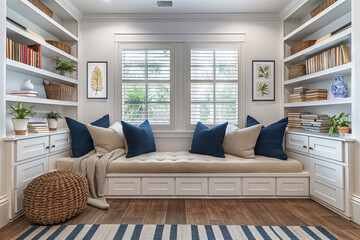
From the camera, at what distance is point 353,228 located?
6.31 ft

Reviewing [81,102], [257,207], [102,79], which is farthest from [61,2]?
[257,207]

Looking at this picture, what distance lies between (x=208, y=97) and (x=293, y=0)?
5.78ft

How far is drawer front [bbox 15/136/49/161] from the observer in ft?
6.80

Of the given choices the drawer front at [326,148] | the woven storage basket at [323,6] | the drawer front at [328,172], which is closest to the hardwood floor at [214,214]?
the drawer front at [328,172]

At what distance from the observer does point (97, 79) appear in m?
3.40

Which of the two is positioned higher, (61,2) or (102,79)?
(61,2)

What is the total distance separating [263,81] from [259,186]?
166cm

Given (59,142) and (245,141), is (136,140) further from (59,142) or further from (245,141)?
(245,141)

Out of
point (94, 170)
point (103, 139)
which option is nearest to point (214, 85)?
point (103, 139)

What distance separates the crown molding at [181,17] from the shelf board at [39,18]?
1.48ft

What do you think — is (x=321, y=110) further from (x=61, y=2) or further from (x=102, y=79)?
(x=61, y=2)

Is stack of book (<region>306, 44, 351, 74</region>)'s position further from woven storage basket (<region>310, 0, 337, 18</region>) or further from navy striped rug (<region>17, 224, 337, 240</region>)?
navy striped rug (<region>17, 224, 337, 240</region>)

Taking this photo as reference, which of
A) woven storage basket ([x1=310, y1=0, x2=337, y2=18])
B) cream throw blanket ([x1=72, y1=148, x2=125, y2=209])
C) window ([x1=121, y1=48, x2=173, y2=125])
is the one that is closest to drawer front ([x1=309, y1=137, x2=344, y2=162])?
woven storage basket ([x1=310, y1=0, x2=337, y2=18])

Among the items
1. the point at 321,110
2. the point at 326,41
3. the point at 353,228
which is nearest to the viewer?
the point at 353,228
